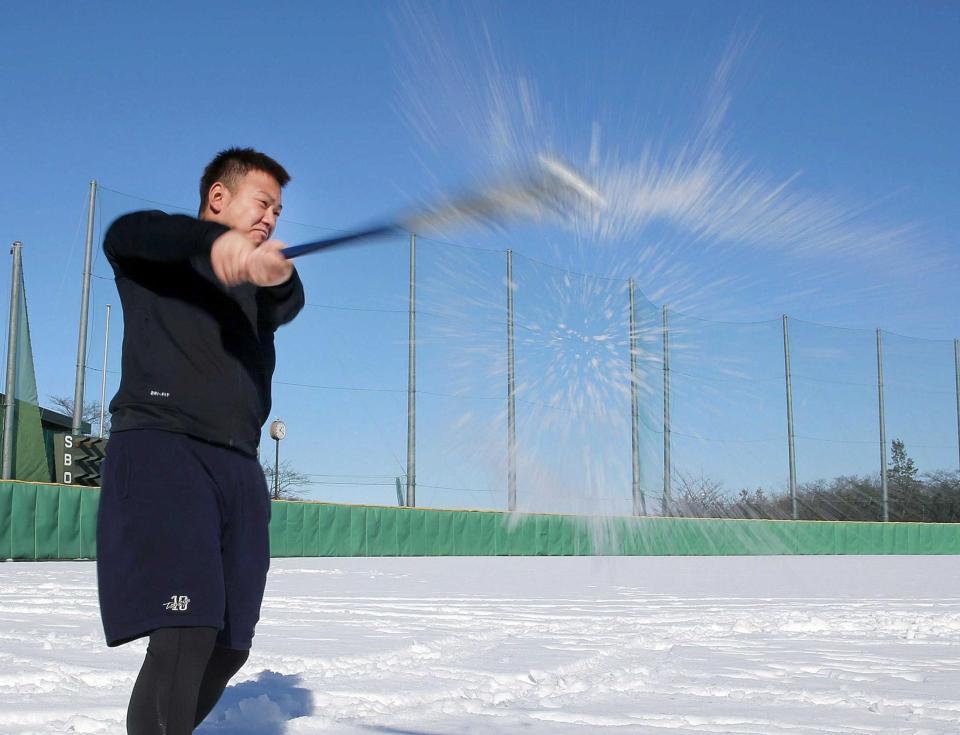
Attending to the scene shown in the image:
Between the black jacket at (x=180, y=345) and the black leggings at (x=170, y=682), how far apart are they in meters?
0.40

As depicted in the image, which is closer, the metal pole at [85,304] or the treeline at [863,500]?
the metal pole at [85,304]

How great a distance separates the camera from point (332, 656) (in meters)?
4.26

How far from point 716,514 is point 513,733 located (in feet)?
70.4

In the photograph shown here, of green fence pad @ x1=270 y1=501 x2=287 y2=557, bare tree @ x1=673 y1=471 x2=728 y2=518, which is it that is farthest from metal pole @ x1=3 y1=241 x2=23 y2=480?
bare tree @ x1=673 y1=471 x2=728 y2=518

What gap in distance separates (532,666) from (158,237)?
280 cm

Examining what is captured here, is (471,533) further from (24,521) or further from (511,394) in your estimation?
(511,394)

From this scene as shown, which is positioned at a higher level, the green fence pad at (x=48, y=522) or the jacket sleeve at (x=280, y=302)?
the jacket sleeve at (x=280, y=302)

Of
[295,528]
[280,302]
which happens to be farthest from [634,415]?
[295,528]

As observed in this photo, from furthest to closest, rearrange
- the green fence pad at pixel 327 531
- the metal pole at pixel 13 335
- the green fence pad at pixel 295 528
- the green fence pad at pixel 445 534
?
the green fence pad at pixel 445 534
the green fence pad at pixel 327 531
the green fence pad at pixel 295 528
the metal pole at pixel 13 335

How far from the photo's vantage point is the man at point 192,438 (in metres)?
1.84

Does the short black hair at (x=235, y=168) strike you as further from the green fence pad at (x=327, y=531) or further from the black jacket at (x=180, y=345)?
the green fence pad at (x=327, y=531)

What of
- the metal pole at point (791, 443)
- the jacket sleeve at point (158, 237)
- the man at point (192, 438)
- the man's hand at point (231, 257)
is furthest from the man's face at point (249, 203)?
the metal pole at point (791, 443)

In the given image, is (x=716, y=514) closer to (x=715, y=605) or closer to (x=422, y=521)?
(x=422, y=521)

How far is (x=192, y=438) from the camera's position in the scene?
199 centimetres
